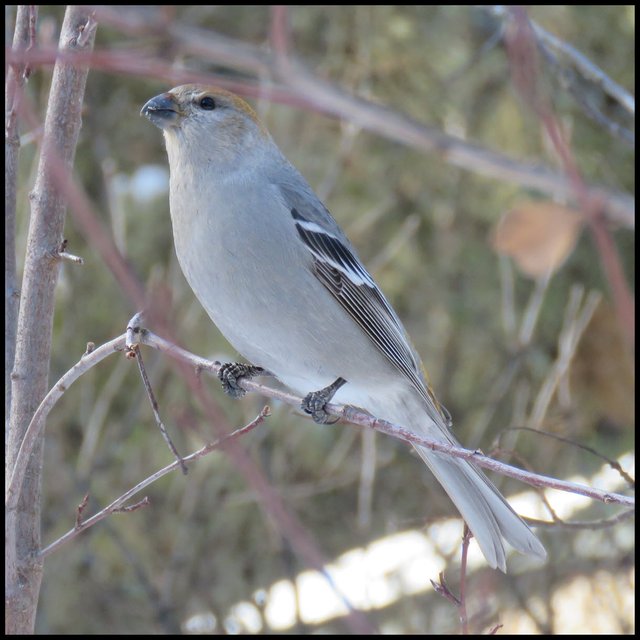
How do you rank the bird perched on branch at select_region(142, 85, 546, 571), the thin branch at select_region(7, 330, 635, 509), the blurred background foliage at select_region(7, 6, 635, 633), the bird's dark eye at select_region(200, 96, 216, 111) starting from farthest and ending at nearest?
the blurred background foliage at select_region(7, 6, 635, 633) < the bird's dark eye at select_region(200, 96, 216, 111) < the bird perched on branch at select_region(142, 85, 546, 571) < the thin branch at select_region(7, 330, 635, 509)

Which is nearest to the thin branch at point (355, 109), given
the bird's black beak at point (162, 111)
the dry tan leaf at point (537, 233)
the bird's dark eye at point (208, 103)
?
the dry tan leaf at point (537, 233)

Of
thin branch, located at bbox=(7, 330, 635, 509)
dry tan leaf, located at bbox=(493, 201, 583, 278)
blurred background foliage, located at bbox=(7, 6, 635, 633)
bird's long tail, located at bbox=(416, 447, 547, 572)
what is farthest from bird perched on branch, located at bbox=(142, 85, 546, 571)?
dry tan leaf, located at bbox=(493, 201, 583, 278)

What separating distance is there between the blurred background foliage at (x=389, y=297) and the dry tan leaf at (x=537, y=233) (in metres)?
4.17

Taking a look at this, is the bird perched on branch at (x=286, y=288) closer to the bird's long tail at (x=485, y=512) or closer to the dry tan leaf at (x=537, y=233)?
the bird's long tail at (x=485, y=512)

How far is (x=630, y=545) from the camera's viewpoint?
540 centimetres

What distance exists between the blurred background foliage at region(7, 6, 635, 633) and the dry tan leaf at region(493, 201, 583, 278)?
164 inches

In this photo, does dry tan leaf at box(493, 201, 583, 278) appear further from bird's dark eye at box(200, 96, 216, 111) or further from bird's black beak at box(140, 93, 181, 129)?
bird's dark eye at box(200, 96, 216, 111)

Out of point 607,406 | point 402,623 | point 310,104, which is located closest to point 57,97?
point 310,104

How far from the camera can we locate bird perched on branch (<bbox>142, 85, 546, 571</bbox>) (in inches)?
128

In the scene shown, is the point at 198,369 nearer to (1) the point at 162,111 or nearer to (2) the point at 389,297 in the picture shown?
(1) the point at 162,111

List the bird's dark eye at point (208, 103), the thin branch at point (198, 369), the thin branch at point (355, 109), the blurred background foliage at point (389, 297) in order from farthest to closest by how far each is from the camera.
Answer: the blurred background foliage at point (389, 297) < the bird's dark eye at point (208, 103) < the thin branch at point (198, 369) < the thin branch at point (355, 109)

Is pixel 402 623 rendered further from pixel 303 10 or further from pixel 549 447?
pixel 303 10

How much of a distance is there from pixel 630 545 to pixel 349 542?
1.84 metres

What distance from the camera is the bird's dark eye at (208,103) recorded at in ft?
12.2
